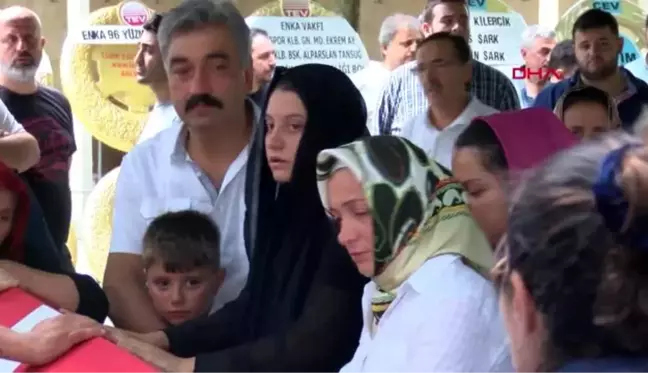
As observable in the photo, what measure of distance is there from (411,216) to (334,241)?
0.33 m

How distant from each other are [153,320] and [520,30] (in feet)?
15.0

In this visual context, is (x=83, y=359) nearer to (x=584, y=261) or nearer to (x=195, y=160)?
(x=195, y=160)

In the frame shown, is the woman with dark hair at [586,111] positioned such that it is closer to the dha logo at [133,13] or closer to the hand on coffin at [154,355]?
the hand on coffin at [154,355]

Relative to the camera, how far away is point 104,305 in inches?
79.5

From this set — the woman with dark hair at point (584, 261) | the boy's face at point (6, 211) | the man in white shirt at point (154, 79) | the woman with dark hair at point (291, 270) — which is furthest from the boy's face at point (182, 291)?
the woman with dark hair at point (584, 261)

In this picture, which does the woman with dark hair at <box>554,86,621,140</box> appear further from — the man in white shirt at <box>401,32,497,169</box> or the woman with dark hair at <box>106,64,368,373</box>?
the woman with dark hair at <box>106,64,368,373</box>

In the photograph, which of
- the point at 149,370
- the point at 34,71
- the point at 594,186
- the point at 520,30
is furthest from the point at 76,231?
the point at 594,186

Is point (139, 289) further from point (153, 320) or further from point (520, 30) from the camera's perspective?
point (520, 30)

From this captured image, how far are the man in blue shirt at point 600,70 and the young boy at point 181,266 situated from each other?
202 cm

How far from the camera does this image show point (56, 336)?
1673 millimetres

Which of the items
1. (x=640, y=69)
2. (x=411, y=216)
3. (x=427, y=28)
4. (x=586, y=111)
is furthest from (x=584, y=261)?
(x=640, y=69)

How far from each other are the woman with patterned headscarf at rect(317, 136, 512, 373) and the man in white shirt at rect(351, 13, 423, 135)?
363 cm

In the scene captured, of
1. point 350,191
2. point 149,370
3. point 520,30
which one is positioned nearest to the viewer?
point 350,191

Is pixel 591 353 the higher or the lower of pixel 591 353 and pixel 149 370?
the higher
